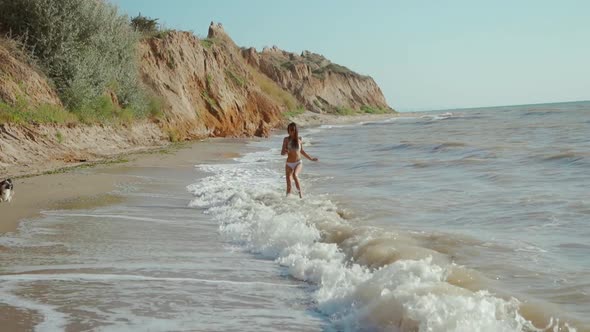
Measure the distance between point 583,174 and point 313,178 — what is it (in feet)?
21.3

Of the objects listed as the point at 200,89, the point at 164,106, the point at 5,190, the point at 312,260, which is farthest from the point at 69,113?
the point at 200,89

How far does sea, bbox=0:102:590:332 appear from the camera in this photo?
446 centimetres

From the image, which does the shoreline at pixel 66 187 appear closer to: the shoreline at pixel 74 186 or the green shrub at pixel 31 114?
the shoreline at pixel 74 186

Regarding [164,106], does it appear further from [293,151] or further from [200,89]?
[293,151]

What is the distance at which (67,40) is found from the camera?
18.8m

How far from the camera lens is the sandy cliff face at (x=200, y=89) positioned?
2964cm

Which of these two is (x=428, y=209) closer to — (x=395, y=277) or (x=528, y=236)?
(x=528, y=236)

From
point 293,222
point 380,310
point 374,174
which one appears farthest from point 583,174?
point 380,310

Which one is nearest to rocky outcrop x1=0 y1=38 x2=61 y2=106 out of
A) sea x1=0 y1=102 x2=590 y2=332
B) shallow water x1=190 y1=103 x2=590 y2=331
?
sea x1=0 y1=102 x2=590 y2=332

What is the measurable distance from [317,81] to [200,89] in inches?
2221

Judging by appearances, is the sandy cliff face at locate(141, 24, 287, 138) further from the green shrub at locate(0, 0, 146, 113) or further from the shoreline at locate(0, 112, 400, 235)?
the shoreline at locate(0, 112, 400, 235)

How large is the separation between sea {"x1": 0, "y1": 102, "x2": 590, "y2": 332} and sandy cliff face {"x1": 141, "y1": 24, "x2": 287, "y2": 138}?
17.5m

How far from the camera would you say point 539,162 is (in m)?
16.8

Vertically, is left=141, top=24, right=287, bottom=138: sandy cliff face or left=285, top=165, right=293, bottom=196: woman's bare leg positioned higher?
left=141, top=24, right=287, bottom=138: sandy cliff face
